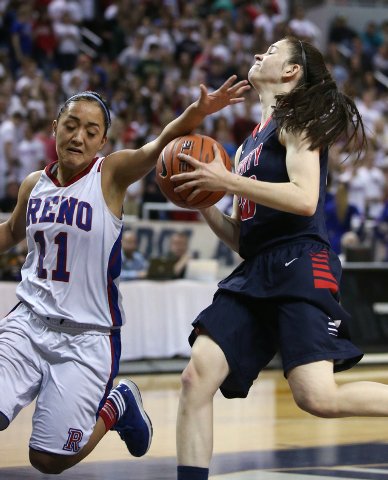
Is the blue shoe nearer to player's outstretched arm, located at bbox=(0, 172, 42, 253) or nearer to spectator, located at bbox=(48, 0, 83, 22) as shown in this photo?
player's outstretched arm, located at bbox=(0, 172, 42, 253)

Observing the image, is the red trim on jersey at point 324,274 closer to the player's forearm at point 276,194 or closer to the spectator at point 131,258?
the player's forearm at point 276,194

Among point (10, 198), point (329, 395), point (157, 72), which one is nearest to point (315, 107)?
point (329, 395)

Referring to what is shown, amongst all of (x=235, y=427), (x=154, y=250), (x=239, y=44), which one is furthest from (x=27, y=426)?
(x=239, y=44)

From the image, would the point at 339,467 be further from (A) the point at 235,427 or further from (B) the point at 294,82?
(B) the point at 294,82

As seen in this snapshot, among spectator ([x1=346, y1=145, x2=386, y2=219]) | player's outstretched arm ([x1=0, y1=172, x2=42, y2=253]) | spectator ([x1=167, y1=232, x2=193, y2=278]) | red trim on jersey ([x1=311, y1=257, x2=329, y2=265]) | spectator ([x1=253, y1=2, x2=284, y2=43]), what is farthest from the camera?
spectator ([x1=253, y1=2, x2=284, y2=43])

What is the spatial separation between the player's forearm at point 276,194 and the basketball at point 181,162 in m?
0.29

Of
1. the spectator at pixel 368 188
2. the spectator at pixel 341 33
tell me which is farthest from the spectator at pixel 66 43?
the spectator at pixel 341 33

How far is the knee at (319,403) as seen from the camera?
3.00 meters

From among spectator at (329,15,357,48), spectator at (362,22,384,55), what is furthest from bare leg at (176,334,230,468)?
spectator at (362,22,384,55)

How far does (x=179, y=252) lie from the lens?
8500 mm

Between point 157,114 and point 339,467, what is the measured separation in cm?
900

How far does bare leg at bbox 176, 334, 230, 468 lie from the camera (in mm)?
3102

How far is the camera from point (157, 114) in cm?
1224

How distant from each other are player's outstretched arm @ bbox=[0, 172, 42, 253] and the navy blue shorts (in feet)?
3.59
